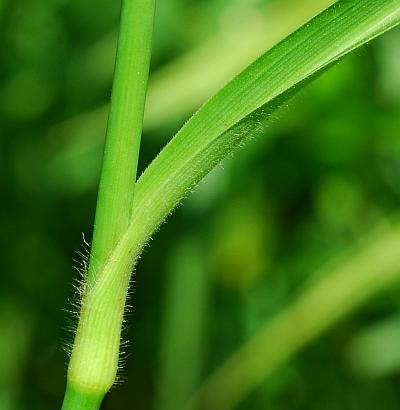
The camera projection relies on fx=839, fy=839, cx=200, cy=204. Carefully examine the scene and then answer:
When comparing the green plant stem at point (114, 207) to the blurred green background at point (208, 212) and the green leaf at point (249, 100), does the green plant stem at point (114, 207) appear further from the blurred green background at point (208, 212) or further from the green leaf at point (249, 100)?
the blurred green background at point (208, 212)

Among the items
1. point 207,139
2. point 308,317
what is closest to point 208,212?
point 308,317

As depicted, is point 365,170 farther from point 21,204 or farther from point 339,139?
point 21,204

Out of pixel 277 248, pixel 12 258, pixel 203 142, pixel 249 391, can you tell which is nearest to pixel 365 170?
pixel 277 248

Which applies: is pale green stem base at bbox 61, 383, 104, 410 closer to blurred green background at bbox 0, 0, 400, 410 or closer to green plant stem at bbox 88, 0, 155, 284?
green plant stem at bbox 88, 0, 155, 284

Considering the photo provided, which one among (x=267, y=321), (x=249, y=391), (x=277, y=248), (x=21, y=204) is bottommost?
(x=249, y=391)

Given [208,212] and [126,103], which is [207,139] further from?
[208,212]

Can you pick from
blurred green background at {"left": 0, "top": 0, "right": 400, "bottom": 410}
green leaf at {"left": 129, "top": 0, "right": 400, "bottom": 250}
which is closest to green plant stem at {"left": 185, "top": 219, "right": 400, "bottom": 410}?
blurred green background at {"left": 0, "top": 0, "right": 400, "bottom": 410}

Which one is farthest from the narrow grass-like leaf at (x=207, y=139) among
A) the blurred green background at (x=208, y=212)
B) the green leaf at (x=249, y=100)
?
the blurred green background at (x=208, y=212)
